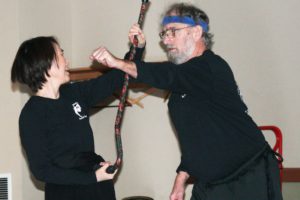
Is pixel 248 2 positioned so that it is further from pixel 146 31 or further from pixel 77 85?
pixel 77 85

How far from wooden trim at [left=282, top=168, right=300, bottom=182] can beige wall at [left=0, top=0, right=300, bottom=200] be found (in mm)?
58

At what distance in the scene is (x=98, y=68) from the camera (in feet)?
9.31

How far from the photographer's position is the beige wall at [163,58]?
307 cm

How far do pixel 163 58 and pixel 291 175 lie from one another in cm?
126

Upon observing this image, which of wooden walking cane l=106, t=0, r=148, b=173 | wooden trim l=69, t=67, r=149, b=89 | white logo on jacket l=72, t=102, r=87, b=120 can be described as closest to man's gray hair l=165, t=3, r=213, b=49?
wooden walking cane l=106, t=0, r=148, b=173

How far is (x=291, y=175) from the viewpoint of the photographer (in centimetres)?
303

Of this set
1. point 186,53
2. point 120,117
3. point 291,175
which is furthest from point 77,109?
point 291,175

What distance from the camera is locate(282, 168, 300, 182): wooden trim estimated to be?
3.01 meters

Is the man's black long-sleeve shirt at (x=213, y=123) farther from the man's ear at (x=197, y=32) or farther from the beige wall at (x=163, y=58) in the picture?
the beige wall at (x=163, y=58)

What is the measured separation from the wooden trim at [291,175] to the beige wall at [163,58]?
58 mm

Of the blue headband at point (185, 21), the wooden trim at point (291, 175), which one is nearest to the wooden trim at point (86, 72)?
the blue headband at point (185, 21)

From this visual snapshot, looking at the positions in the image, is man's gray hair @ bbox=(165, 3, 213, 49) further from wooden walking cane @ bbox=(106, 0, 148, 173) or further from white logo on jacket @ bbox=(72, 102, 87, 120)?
white logo on jacket @ bbox=(72, 102, 87, 120)

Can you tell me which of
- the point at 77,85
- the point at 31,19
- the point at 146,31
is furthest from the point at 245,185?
the point at 31,19

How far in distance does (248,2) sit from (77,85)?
168 centimetres
